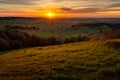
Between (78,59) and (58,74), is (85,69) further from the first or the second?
(78,59)

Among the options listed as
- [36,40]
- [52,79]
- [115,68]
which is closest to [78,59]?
[115,68]

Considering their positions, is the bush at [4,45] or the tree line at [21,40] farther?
the tree line at [21,40]

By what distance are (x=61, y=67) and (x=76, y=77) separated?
3470 millimetres

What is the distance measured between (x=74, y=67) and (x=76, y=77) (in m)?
3.18

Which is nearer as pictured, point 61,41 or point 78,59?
point 78,59

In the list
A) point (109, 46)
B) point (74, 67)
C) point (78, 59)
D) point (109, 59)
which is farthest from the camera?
point (109, 46)

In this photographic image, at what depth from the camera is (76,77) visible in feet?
59.9

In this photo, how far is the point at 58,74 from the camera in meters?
19.3

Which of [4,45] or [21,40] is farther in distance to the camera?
[21,40]

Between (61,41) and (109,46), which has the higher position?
(109,46)

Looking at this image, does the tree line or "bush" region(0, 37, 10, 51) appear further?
the tree line

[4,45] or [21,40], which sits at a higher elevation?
[21,40]

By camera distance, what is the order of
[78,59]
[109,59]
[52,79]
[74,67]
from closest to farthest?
[52,79] → [74,67] → [109,59] → [78,59]

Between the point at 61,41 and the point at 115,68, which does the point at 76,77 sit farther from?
the point at 61,41
